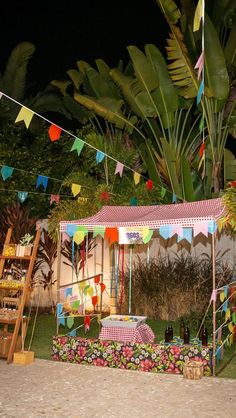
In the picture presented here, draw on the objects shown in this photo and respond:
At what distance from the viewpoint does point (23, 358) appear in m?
7.89

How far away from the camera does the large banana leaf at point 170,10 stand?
11.5 metres

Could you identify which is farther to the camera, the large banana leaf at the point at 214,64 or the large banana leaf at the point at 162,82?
the large banana leaf at the point at 162,82

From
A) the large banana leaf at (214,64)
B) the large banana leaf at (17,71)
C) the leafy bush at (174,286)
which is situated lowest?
the leafy bush at (174,286)

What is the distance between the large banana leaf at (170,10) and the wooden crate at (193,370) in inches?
282

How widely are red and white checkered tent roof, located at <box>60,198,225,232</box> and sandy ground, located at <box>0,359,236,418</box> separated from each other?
1977 mm

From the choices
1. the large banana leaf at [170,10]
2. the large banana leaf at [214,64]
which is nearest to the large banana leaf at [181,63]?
the large banana leaf at [170,10]

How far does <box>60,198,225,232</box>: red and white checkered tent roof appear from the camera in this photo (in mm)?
7773

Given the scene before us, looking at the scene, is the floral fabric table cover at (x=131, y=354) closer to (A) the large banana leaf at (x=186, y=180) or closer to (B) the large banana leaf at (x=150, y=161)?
(A) the large banana leaf at (x=186, y=180)

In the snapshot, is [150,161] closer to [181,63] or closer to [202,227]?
[181,63]

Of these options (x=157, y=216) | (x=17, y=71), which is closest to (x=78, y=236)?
(x=157, y=216)

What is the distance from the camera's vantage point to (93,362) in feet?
26.1

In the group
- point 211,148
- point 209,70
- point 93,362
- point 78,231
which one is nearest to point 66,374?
point 93,362

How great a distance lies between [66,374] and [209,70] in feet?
19.7

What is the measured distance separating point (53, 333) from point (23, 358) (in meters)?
2.62
